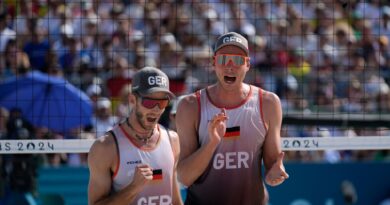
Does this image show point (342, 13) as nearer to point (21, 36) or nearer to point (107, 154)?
point (21, 36)

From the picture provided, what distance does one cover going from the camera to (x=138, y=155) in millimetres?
6461

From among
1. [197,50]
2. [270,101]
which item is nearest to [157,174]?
[270,101]

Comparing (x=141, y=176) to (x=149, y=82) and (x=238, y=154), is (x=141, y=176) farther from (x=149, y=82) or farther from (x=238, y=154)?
(x=238, y=154)

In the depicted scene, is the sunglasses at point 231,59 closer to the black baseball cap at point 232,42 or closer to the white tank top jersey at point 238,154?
the black baseball cap at point 232,42

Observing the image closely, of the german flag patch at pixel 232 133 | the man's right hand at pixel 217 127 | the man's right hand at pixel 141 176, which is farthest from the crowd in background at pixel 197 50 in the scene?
the man's right hand at pixel 141 176

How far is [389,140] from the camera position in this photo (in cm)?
991

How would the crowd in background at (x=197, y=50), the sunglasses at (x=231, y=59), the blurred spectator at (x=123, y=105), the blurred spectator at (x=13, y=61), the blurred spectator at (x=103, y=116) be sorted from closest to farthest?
the sunglasses at (x=231, y=59), the blurred spectator at (x=103, y=116), the blurred spectator at (x=123, y=105), the blurred spectator at (x=13, y=61), the crowd in background at (x=197, y=50)

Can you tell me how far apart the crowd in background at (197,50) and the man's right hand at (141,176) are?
568 cm

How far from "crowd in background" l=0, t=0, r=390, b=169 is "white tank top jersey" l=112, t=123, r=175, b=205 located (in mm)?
5412

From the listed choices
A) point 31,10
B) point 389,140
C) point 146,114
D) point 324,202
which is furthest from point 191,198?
point 31,10

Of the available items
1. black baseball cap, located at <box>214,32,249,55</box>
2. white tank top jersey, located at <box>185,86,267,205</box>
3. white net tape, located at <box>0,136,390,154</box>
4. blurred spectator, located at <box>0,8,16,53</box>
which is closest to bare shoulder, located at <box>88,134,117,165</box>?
A: white tank top jersey, located at <box>185,86,267,205</box>

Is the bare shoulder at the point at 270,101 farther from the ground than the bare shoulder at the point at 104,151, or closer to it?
farther from the ground

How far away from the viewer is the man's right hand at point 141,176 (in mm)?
6238

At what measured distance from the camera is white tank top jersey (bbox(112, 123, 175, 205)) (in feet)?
21.1
